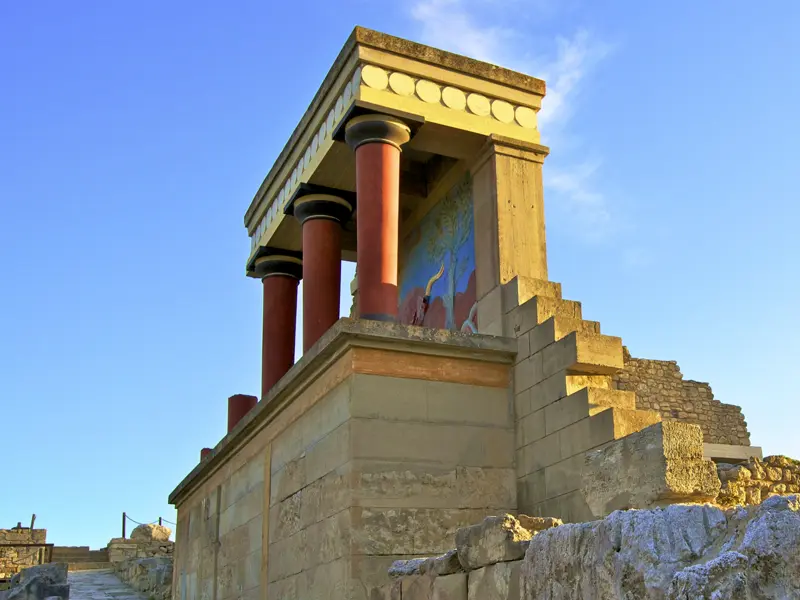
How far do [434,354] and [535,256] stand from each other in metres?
2.06

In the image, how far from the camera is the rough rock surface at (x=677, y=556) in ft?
8.16

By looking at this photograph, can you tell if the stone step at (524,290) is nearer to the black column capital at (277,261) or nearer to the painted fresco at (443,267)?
the painted fresco at (443,267)

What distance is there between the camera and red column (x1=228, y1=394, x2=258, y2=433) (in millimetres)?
13555

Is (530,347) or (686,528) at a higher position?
(530,347)

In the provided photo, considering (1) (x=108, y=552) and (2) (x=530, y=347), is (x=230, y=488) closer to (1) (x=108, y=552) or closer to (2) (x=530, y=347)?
(2) (x=530, y=347)

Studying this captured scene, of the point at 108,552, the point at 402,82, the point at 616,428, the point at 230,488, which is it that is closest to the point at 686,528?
the point at 616,428

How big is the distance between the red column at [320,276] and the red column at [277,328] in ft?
5.97

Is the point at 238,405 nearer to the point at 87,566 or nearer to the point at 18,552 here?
the point at 87,566

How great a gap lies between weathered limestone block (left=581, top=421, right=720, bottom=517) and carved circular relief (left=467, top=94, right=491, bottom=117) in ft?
15.3

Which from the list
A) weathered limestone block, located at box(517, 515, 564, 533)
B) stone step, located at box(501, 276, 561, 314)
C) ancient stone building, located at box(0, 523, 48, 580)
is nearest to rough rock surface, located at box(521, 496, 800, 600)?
weathered limestone block, located at box(517, 515, 564, 533)

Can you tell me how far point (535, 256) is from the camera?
9.74 meters

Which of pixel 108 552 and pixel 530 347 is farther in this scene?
pixel 108 552

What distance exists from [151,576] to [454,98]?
37.4ft

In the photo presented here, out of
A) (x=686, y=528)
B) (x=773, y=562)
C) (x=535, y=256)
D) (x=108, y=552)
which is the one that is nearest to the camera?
(x=773, y=562)
